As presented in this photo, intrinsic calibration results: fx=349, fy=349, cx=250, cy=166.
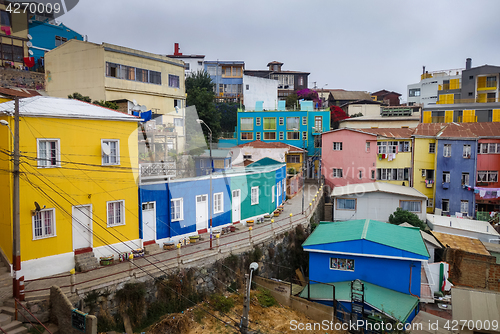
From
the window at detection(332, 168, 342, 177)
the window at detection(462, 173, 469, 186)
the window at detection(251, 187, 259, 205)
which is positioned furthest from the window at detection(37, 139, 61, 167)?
the window at detection(462, 173, 469, 186)

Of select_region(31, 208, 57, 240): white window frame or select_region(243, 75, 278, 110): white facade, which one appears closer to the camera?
select_region(31, 208, 57, 240): white window frame

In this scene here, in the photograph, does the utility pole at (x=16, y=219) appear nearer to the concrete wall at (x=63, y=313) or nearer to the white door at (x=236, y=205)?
the concrete wall at (x=63, y=313)

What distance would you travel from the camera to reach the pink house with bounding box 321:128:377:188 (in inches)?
1447

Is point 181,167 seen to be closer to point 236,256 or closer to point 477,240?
point 236,256

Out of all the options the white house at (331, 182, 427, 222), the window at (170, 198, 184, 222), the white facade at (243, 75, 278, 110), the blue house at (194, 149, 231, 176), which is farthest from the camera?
the white facade at (243, 75, 278, 110)

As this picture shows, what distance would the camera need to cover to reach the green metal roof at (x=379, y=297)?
15789 millimetres

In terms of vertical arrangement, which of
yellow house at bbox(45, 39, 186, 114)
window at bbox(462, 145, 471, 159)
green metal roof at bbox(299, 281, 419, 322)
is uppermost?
yellow house at bbox(45, 39, 186, 114)

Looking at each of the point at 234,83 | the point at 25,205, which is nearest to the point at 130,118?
the point at 25,205

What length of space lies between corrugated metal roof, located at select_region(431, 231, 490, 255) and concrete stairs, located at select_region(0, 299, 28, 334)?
911 inches

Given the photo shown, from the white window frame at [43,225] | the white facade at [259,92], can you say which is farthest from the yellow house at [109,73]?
the white facade at [259,92]

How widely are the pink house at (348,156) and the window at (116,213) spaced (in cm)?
2634

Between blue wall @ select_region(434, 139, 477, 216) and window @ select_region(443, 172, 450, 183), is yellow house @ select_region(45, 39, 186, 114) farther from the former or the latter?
window @ select_region(443, 172, 450, 183)

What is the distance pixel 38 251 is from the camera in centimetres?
1380

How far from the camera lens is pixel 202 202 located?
2041 cm
